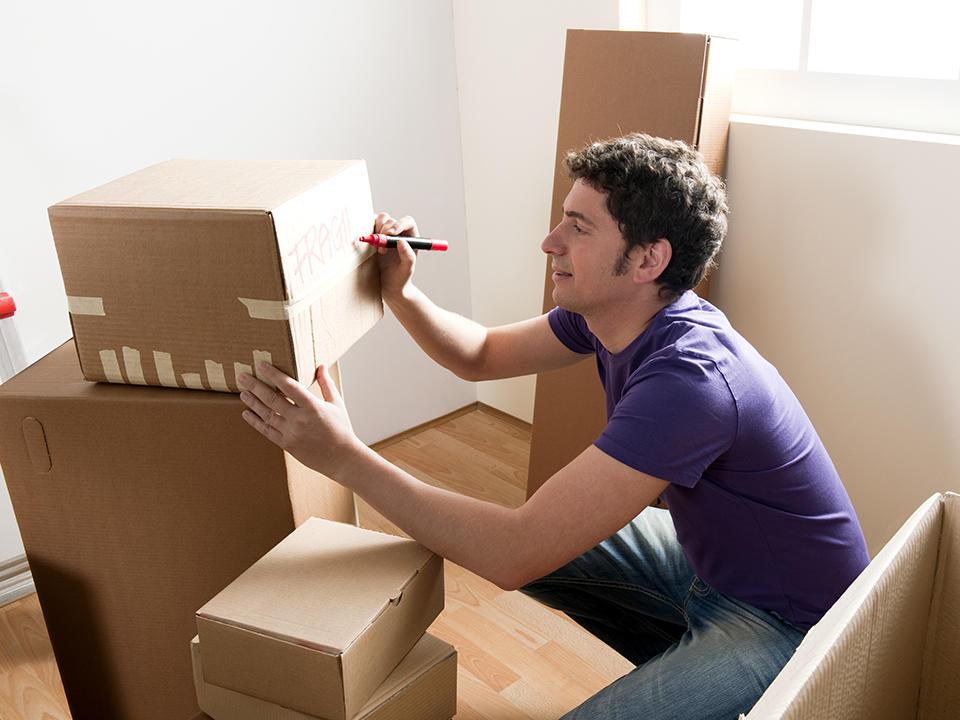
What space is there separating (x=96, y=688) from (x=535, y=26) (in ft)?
5.62

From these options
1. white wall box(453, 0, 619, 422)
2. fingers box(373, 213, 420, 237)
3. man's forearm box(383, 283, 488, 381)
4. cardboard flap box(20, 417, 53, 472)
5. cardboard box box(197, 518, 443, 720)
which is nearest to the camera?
cardboard box box(197, 518, 443, 720)

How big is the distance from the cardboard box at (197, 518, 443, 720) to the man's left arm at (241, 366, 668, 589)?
0.05 m

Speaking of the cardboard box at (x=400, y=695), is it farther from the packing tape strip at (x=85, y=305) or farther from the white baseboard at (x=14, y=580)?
the white baseboard at (x=14, y=580)

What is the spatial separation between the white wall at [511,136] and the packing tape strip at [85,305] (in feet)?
4.33

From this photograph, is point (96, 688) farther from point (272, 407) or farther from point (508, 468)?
point (508, 468)

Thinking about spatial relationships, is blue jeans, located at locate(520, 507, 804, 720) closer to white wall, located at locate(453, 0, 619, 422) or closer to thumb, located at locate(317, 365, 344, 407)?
thumb, located at locate(317, 365, 344, 407)

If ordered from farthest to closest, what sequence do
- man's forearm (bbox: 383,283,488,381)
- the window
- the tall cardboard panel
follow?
1. the tall cardboard panel
2. the window
3. man's forearm (bbox: 383,283,488,381)

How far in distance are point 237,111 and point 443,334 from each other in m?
0.85

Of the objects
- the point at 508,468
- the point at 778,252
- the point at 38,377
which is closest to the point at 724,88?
the point at 778,252

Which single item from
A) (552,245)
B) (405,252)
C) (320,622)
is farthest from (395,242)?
(320,622)

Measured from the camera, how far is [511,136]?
2.34 meters

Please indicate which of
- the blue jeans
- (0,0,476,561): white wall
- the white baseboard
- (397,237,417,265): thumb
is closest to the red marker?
(397,237,417,265): thumb

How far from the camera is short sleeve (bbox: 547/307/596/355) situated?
1553 mm

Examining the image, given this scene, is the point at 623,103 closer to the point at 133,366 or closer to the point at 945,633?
the point at 133,366
